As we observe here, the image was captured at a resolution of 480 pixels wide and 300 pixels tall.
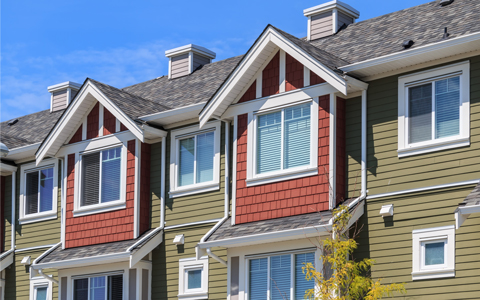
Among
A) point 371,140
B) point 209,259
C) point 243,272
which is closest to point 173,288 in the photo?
point 209,259

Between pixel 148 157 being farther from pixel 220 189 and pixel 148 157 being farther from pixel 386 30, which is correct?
pixel 386 30

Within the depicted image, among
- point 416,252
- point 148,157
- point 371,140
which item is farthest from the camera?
point 148,157

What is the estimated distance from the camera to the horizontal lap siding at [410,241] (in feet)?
50.8

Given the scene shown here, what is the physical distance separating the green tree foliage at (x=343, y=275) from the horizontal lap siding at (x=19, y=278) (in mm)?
10565

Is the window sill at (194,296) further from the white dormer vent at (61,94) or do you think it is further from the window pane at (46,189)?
the white dormer vent at (61,94)

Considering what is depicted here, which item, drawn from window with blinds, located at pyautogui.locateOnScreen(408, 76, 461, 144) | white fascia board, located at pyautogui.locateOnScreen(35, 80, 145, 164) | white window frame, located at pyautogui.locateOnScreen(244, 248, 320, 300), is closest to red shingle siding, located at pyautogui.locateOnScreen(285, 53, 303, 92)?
window with blinds, located at pyautogui.locateOnScreen(408, 76, 461, 144)

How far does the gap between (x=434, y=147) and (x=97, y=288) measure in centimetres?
991

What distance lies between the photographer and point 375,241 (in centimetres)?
1705

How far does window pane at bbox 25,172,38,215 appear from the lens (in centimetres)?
2477

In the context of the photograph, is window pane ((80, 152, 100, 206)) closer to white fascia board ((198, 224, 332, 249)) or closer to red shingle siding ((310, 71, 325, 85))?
white fascia board ((198, 224, 332, 249))

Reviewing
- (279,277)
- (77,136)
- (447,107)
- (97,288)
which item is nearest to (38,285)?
(97,288)

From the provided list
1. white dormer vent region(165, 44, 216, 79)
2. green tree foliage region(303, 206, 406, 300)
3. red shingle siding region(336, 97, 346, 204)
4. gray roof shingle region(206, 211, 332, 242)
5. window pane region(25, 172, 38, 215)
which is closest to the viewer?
green tree foliage region(303, 206, 406, 300)

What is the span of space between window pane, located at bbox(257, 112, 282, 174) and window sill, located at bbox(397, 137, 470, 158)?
2967 millimetres

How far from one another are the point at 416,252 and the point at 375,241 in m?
1.04
